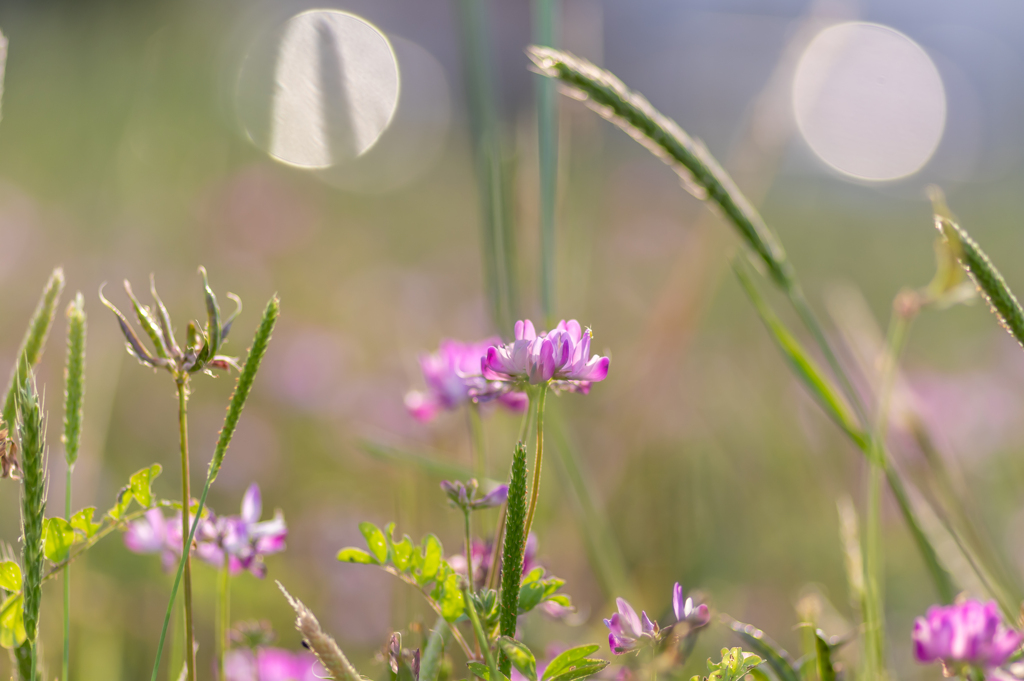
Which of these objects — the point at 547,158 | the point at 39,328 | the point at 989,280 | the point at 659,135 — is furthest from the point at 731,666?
the point at 547,158

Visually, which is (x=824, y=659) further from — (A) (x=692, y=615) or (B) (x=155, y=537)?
(B) (x=155, y=537)

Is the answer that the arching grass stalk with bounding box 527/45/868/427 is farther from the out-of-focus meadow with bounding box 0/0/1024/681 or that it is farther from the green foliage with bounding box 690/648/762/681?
the green foliage with bounding box 690/648/762/681

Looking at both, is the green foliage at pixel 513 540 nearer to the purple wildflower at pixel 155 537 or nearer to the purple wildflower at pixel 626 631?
the purple wildflower at pixel 626 631

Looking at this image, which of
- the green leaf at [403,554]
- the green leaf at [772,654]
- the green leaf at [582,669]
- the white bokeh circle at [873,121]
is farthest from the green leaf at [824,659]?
the white bokeh circle at [873,121]

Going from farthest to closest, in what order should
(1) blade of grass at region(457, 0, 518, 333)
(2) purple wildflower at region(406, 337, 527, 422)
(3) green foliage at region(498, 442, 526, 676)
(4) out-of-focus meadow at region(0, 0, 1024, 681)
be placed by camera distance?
1. (4) out-of-focus meadow at region(0, 0, 1024, 681)
2. (1) blade of grass at region(457, 0, 518, 333)
3. (2) purple wildflower at region(406, 337, 527, 422)
4. (3) green foliage at region(498, 442, 526, 676)

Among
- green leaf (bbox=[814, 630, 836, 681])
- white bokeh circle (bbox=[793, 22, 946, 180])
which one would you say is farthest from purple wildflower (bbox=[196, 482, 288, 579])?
white bokeh circle (bbox=[793, 22, 946, 180])

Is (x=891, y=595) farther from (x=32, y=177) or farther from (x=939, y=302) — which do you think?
(x=32, y=177)
